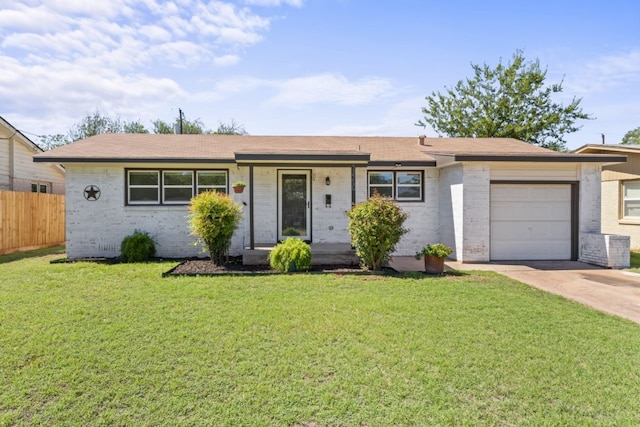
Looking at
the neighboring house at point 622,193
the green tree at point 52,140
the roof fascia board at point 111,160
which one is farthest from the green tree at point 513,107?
the green tree at point 52,140

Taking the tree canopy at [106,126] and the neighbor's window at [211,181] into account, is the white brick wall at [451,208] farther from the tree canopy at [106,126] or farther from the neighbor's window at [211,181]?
the tree canopy at [106,126]

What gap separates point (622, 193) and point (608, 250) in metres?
5.95

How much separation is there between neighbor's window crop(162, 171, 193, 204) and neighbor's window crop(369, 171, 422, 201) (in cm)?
550

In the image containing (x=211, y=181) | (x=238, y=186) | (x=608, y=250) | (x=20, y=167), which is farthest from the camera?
(x=20, y=167)

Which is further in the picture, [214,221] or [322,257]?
[322,257]

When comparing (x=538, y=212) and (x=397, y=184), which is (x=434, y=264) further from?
(x=538, y=212)

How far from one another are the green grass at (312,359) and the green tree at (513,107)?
23.0 metres

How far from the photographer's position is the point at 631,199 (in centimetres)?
1296

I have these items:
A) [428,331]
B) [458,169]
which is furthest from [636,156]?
[428,331]

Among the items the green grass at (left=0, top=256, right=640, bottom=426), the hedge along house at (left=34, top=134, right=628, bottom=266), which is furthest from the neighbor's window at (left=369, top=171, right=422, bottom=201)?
the green grass at (left=0, top=256, right=640, bottom=426)

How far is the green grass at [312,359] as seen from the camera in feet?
9.60

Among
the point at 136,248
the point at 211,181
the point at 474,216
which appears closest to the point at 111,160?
the point at 136,248

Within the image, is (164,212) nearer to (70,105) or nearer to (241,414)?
(241,414)

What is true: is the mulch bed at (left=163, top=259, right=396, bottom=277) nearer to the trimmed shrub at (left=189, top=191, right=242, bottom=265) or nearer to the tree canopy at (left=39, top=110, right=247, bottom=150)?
the trimmed shrub at (left=189, top=191, right=242, bottom=265)
